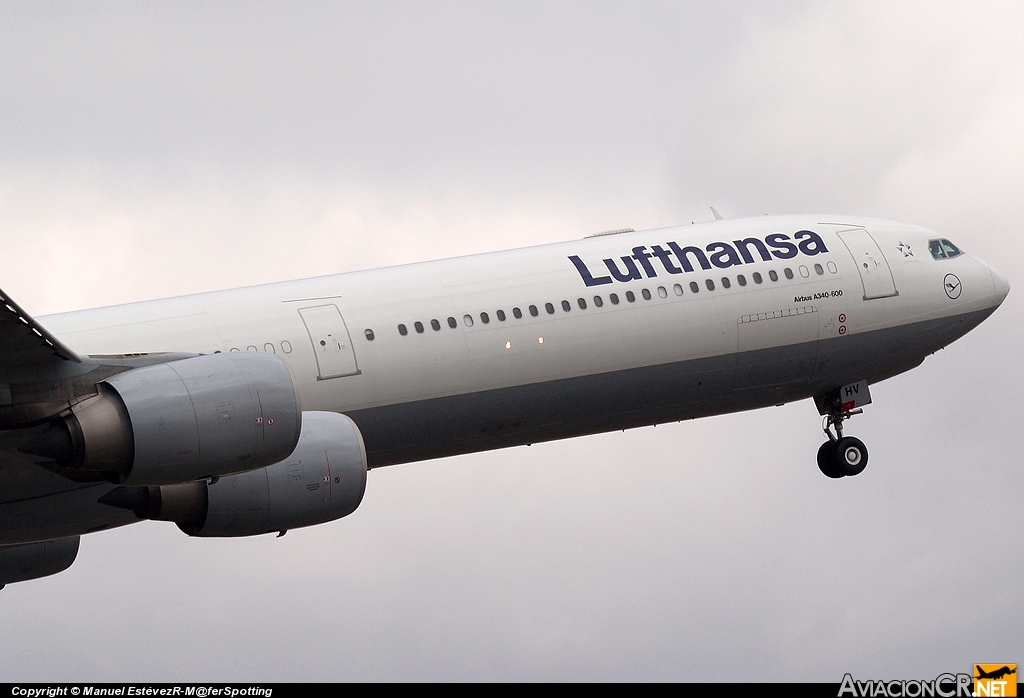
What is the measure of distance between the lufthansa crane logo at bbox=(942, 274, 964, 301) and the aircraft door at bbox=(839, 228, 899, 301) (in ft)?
4.69

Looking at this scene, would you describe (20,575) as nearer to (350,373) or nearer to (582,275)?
(350,373)

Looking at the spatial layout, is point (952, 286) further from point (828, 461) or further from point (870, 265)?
point (828, 461)

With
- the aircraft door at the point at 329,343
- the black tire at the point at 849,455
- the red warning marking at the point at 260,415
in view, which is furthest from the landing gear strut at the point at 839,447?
the red warning marking at the point at 260,415

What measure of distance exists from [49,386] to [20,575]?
911cm

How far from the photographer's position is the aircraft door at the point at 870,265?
102ft

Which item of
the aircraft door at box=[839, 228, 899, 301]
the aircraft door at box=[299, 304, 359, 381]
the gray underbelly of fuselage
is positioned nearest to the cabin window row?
the aircraft door at box=[299, 304, 359, 381]

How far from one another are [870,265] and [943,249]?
8.14 feet

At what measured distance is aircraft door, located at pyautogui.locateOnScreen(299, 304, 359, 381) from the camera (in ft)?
86.8

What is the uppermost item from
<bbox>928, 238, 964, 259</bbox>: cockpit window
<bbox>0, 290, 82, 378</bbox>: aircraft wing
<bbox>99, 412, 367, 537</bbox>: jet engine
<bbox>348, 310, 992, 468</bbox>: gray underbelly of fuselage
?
<bbox>928, 238, 964, 259</bbox>: cockpit window

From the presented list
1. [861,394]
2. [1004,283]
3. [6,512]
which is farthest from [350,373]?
[1004,283]

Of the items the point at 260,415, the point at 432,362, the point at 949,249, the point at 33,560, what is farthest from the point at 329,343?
the point at 949,249

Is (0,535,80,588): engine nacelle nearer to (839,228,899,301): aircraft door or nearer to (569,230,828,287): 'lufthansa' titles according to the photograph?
(569,230,828,287): 'lufthansa' titles

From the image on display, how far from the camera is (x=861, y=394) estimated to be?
32375 millimetres

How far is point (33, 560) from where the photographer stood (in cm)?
2894
